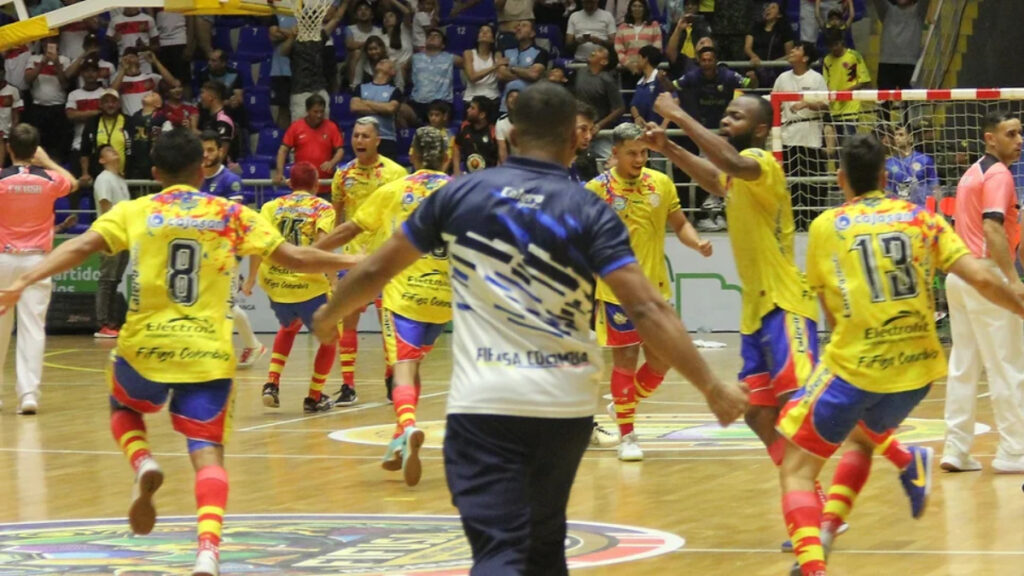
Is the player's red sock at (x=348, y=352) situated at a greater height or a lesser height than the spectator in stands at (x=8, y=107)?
lesser

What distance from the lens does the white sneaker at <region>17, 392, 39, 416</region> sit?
14.8 m

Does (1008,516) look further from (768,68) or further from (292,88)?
(292,88)

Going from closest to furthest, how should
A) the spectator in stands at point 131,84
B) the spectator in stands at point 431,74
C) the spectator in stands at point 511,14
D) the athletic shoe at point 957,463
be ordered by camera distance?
the athletic shoe at point 957,463 < the spectator in stands at point 431,74 < the spectator in stands at point 511,14 < the spectator in stands at point 131,84

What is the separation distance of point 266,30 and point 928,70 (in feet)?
34.8

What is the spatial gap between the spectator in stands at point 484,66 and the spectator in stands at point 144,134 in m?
4.54

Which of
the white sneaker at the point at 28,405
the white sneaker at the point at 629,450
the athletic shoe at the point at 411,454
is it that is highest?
the athletic shoe at the point at 411,454

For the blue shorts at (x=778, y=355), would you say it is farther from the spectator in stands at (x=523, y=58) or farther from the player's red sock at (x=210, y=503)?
the spectator in stands at (x=523, y=58)

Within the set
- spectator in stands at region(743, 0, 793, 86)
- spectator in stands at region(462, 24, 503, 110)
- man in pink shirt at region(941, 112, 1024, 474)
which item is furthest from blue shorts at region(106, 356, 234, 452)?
spectator in stands at region(743, 0, 793, 86)

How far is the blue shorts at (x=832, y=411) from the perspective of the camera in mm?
7148

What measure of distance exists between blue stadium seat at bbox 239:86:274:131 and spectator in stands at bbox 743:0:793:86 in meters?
7.67

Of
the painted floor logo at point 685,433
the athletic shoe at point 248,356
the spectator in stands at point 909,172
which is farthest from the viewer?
the athletic shoe at point 248,356

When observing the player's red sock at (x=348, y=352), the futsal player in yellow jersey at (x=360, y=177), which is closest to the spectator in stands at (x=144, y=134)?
the futsal player in yellow jersey at (x=360, y=177)

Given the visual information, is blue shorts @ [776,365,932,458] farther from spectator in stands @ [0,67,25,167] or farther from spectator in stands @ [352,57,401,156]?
spectator in stands @ [0,67,25,167]

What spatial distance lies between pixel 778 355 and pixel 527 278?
11.9 ft
